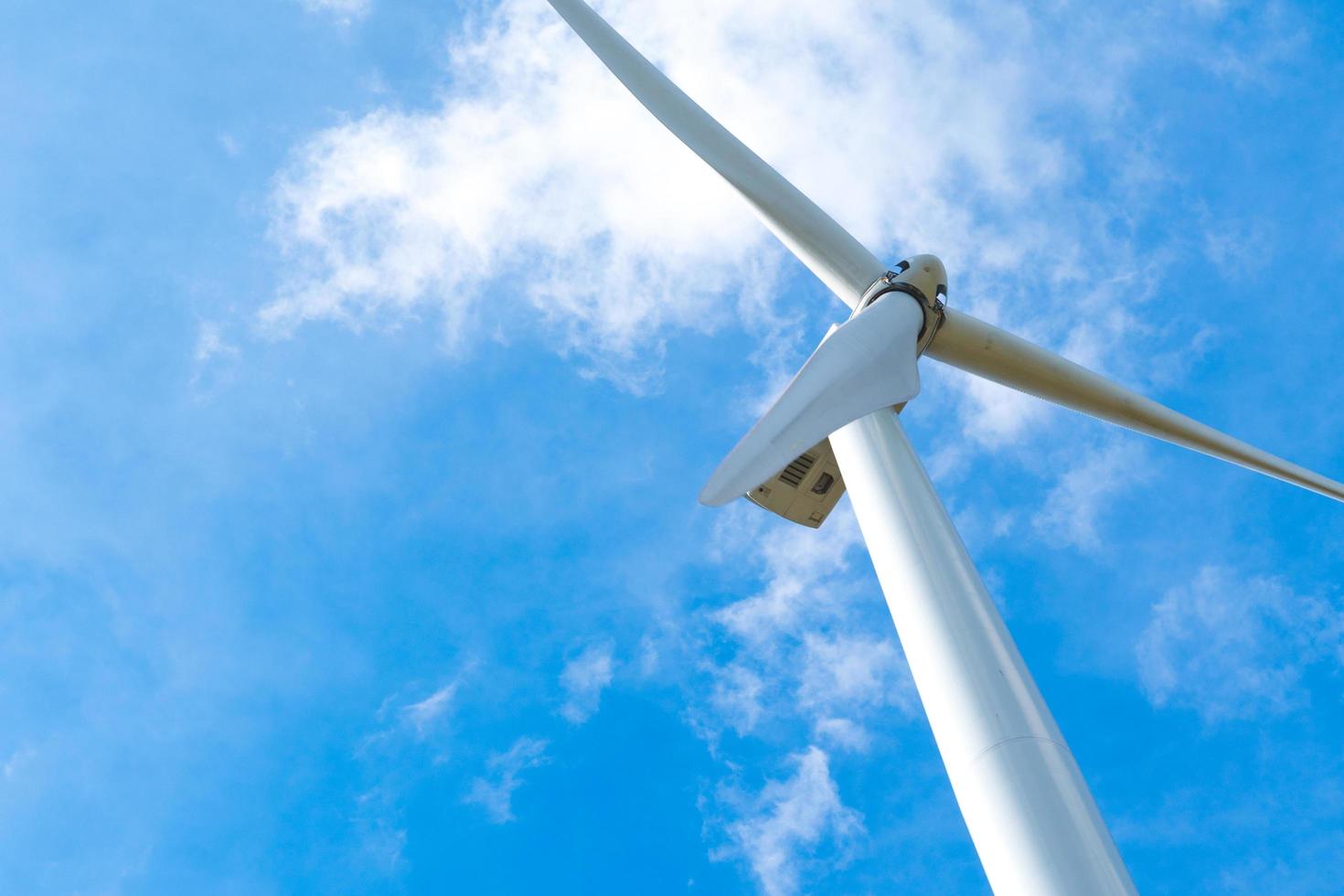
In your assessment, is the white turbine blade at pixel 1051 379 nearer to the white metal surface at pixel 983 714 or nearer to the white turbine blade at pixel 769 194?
the white turbine blade at pixel 769 194

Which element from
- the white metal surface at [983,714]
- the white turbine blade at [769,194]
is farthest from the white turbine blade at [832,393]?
the white turbine blade at [769,194]

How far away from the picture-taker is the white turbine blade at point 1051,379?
2073 centimetres

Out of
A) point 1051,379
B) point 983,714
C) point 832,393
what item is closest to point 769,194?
point 1051,379

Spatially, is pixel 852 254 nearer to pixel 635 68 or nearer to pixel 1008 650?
pixel 635 68

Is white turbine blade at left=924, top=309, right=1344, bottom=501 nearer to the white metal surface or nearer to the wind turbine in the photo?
the wind turbine

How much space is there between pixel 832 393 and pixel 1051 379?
7532mm

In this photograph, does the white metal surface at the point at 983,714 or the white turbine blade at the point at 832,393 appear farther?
the white turbine blade at the point at 832,393

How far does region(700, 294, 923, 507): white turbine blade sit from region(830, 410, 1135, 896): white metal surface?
1.42m

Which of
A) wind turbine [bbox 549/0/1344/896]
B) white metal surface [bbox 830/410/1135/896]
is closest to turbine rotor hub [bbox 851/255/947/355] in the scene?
wind turbine [bbox 549/0/1344/896]

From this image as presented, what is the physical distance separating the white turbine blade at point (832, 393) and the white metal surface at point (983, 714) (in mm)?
1421

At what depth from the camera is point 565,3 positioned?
26.8 m

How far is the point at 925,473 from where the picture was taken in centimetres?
1677

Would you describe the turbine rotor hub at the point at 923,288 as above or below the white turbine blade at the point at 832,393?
above

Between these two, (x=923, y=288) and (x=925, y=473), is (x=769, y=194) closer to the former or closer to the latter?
(x=923, y=288)
